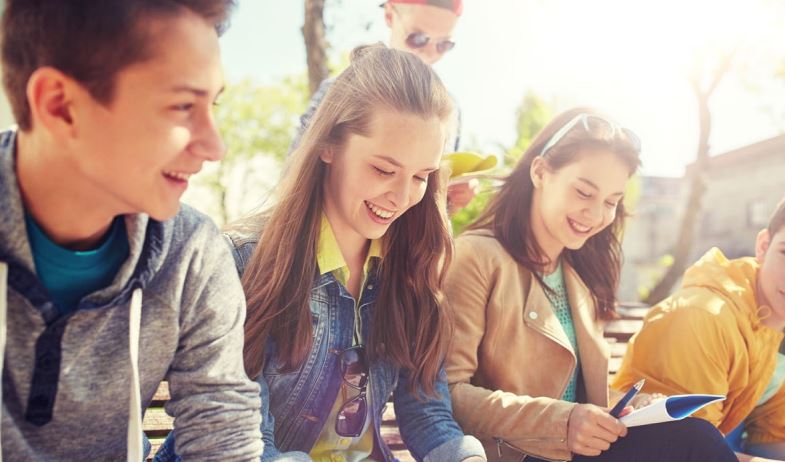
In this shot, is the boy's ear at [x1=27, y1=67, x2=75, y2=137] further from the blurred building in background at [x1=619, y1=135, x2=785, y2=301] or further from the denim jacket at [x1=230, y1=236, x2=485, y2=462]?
the blurred building in background at [x1=619, y1=135, x2=785, y2=301]

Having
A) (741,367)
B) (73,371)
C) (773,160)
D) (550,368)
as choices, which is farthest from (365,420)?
(773,160)

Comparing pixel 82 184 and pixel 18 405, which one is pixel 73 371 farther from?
pixel 82 184

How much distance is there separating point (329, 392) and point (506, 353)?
713 millimetres

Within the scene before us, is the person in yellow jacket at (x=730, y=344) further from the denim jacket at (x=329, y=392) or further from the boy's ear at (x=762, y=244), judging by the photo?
the denim jacket at (x=329, y=392)

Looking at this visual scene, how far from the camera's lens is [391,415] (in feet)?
9.26

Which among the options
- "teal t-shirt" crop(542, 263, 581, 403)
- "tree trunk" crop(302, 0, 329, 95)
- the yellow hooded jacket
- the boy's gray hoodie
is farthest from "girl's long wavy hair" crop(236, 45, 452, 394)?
"tree trunk" crop(302, 0, 329, 95)

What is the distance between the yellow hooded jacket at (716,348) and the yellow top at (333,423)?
44.7 inches

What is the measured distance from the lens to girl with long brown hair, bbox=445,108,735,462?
7.23 feet

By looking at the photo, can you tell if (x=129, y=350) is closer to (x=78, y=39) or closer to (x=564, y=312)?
(x=78, y=39)

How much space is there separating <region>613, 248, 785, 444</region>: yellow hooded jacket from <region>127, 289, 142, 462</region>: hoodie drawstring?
186cm

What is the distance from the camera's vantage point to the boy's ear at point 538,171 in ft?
8.91

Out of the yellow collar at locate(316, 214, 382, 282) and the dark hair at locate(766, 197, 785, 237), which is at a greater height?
the dark hair at locate(766, 197, 785, 237)

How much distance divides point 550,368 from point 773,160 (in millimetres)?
24794

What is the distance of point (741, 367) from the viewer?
2.69 meters
